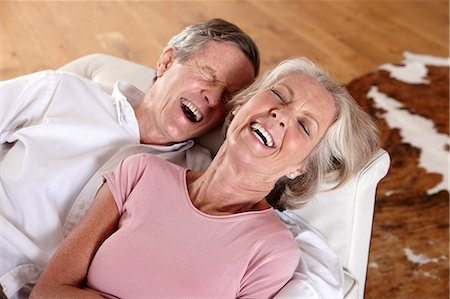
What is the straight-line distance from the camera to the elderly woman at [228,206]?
52.5 inches

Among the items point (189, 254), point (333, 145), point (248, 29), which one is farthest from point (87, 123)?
point (248, 29)

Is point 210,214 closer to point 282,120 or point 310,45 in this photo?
point 282,120

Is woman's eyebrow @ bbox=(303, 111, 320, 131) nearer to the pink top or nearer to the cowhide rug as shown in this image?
the pink top

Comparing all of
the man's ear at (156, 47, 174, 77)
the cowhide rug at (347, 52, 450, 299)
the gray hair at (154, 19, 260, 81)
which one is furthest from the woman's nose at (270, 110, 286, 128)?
the cowhide rug at (347, 52, 450, 299)

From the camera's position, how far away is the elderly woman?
4.37 ft

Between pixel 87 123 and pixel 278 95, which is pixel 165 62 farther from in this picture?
pixel 278 95

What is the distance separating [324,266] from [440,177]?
62.9 inches

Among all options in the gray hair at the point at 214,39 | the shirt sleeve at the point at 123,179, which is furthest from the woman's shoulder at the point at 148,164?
the gray hair at the point at 214,39

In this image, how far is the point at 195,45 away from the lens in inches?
68.7

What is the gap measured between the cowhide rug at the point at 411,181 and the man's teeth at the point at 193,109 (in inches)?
40.9

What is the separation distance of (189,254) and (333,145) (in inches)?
16.8

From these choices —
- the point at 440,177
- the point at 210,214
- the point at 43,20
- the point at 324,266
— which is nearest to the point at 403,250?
the point at 440,177

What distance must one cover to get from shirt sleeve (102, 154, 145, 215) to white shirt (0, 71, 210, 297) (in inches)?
5.8

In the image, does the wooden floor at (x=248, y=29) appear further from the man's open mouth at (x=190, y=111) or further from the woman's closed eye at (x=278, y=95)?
the woman's closed eye at (x=278, y=95)
